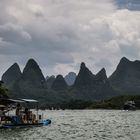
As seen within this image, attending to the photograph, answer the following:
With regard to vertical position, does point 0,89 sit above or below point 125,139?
above

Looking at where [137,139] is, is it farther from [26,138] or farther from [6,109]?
[6,109]

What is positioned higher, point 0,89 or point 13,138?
point 0,89

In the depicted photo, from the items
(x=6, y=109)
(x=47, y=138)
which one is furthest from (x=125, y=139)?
(x=6, y=109)

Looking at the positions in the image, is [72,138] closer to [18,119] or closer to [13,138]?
[13,138]

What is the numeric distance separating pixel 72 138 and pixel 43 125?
3100 cm

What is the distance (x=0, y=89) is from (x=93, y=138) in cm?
5904

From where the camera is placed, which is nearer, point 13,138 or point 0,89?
point 13,138

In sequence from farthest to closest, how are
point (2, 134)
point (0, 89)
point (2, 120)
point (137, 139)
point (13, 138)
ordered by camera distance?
point (0, 89) → point (2, 120) → point (2, 134) → point (13, 138) → point (137, 139)

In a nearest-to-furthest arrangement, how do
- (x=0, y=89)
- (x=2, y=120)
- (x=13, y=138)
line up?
(x=13, y=138), (x=2, y=120), (x=0, y=89)

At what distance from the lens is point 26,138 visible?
64375mm

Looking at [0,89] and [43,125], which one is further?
[0,89]

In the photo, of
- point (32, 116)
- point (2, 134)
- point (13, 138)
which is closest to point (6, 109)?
point (32, 116)

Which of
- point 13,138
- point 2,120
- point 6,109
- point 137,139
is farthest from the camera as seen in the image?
point 6,109

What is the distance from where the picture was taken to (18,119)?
8438cm
